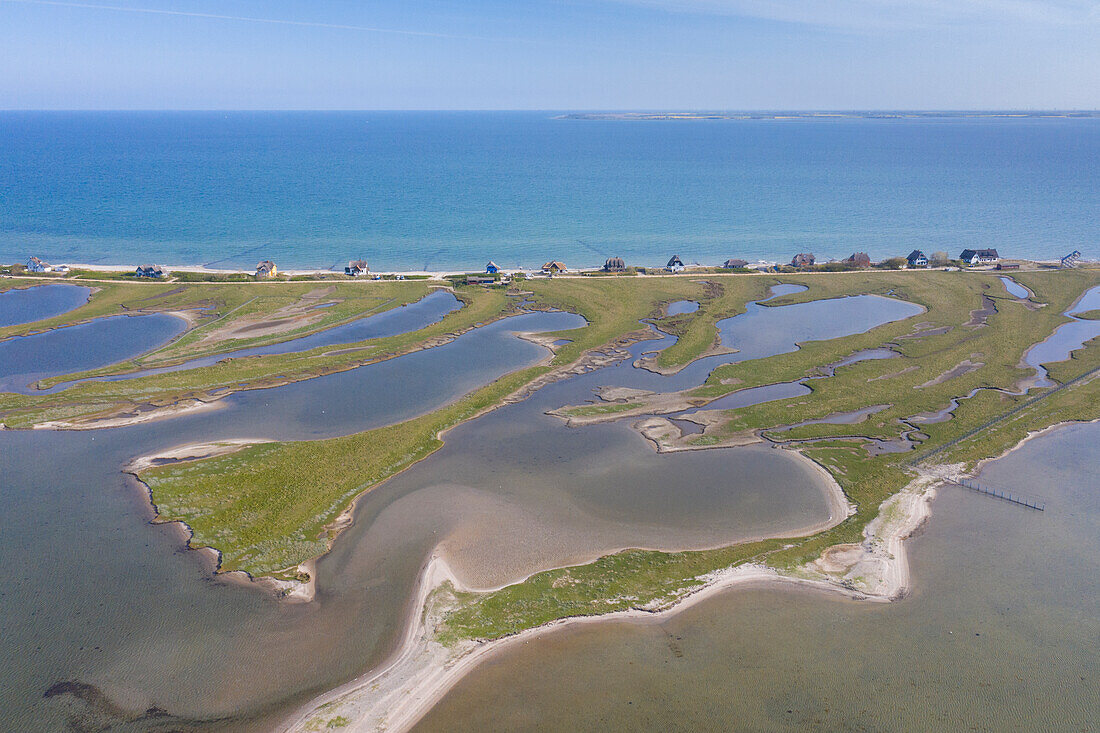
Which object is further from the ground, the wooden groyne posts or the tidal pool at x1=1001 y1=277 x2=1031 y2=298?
the tidal pool at x1=1001 y1=277 x2=1031 y2=298

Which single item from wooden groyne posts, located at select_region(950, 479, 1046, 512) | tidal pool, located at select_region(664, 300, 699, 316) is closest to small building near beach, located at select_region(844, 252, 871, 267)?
tidal pool, located at select_region(664, 300, 699, 316)

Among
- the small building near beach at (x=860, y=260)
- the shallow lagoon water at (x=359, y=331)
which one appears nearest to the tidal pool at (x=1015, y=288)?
the small building near beach at (x=860, y=260)

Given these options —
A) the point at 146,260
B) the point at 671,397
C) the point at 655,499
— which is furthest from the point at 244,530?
the point at 146,260

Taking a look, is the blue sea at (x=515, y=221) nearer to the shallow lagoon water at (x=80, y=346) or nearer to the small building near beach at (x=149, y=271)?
the small building near beach at (x=149, y=271)

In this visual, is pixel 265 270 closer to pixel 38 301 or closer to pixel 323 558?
pixel 38 301

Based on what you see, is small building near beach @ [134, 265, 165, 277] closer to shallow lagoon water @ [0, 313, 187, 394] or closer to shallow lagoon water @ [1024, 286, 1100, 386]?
shallow lagoon water @ [0, 313, 187, 394]

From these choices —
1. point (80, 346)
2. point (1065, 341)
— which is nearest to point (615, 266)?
point (1065, 341)
